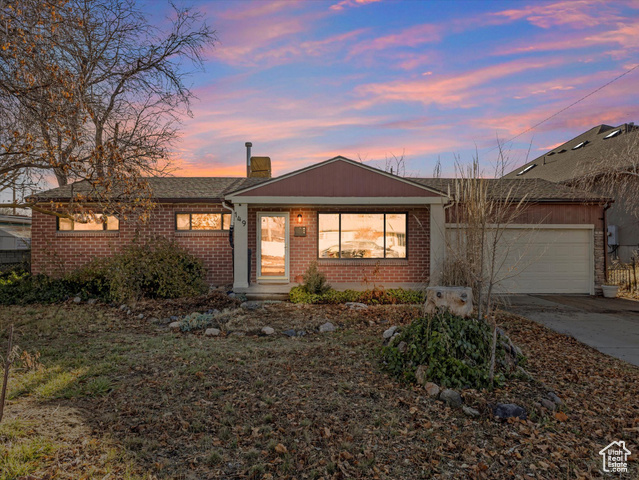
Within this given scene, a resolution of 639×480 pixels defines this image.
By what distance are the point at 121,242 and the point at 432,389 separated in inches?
416

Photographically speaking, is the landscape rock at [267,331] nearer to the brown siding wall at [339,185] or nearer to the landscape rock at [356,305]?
the landscape rock at [356,305]

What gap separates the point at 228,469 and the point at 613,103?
1642 cm

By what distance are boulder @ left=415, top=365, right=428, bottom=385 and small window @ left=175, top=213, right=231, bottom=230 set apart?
28.0 ft

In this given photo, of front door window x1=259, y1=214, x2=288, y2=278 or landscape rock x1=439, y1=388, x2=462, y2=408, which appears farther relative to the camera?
front door window x1=259, y1=214, x2=288, y2=278

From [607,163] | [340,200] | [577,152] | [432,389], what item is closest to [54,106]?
[432,389]

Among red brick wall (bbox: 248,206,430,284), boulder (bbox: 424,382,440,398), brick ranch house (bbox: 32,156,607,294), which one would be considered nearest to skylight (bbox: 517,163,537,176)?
brick ranch house (bbox: 32,156,607,294)

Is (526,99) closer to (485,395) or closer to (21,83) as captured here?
(485,395)

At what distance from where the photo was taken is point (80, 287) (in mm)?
10383

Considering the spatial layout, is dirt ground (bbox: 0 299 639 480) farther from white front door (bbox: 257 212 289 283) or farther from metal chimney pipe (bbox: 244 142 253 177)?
metal chimney pipe (bbox: 244 142 253 177)

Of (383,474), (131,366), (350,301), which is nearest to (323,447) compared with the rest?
(383,474)

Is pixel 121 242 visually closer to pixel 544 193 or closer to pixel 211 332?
pixel 211 332

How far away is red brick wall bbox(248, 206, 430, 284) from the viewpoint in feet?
36.7

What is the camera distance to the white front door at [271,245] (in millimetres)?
11398
